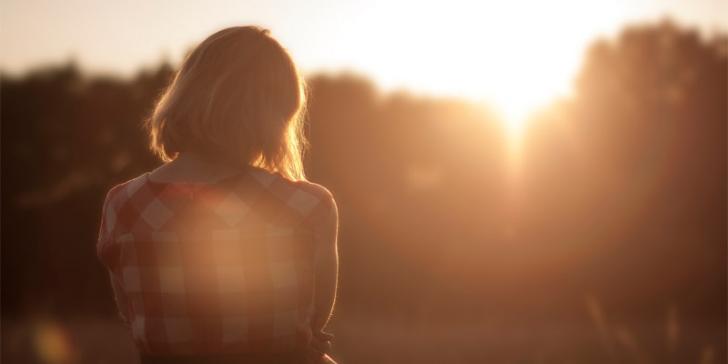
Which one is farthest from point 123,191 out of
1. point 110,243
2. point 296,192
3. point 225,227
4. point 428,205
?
point 428,205

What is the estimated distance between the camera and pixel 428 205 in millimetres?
11953

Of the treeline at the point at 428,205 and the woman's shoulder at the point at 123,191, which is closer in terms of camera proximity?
the woman's shoulder at the point at 123,191

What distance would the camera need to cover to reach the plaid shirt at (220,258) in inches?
69.8

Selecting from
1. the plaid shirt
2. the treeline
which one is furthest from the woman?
the treeline

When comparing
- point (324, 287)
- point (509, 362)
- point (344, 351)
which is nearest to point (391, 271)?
point (344, 351)

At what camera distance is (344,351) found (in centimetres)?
941

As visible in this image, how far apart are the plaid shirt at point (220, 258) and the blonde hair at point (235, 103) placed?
3.3 inches

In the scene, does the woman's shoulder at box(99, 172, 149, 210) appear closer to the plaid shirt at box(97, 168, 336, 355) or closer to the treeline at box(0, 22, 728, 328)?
the plaid shirt at box(97, 168, 336, 355)

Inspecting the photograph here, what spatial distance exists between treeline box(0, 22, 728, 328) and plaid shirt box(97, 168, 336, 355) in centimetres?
981

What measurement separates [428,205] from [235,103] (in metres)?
10.2

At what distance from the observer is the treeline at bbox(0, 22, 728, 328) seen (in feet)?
38.0

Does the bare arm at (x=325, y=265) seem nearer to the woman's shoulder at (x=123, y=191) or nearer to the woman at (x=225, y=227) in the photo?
the woman at (x=225, y=227)

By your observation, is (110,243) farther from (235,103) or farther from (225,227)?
(235,103)

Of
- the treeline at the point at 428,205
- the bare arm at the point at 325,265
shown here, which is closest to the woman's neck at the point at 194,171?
the bare arm at the point at 325,265
